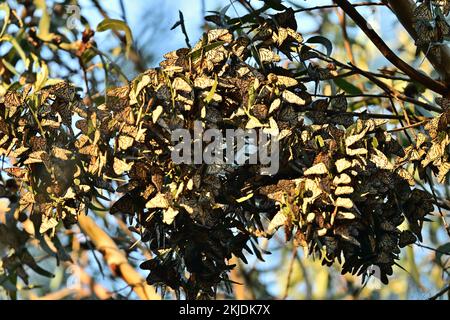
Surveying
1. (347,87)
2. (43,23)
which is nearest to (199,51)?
(347,87)

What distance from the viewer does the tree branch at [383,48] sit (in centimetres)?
116

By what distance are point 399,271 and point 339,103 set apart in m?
1.72

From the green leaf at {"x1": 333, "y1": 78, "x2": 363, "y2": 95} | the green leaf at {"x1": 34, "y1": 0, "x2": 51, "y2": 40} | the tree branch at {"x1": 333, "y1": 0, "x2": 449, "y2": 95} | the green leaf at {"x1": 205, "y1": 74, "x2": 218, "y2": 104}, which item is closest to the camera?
the green leaf at {"x1": 205, "y1": 74, "x2": 218, "y2": 104}

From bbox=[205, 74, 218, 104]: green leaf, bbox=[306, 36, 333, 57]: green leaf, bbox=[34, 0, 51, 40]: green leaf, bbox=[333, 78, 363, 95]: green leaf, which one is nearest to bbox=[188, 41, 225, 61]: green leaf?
bbox=[205, 74, 218, 104]: green leaf

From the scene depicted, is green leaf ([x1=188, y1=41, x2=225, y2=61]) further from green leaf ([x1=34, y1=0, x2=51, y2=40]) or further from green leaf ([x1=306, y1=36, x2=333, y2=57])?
green leaf ([x1=34, y1=0, x2=51, y2=40])

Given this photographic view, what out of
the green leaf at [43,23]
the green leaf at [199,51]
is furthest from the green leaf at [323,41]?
the green leaf at [43,23]

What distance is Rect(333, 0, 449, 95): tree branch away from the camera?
1.16 metres

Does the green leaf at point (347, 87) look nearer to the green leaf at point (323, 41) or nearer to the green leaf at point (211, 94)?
the green leaf at point (323, 41)

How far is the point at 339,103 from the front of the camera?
1.09 metres

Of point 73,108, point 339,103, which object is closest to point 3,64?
point 73,108

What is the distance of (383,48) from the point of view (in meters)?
1.18

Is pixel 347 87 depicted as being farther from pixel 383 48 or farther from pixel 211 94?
pixel 211 94
